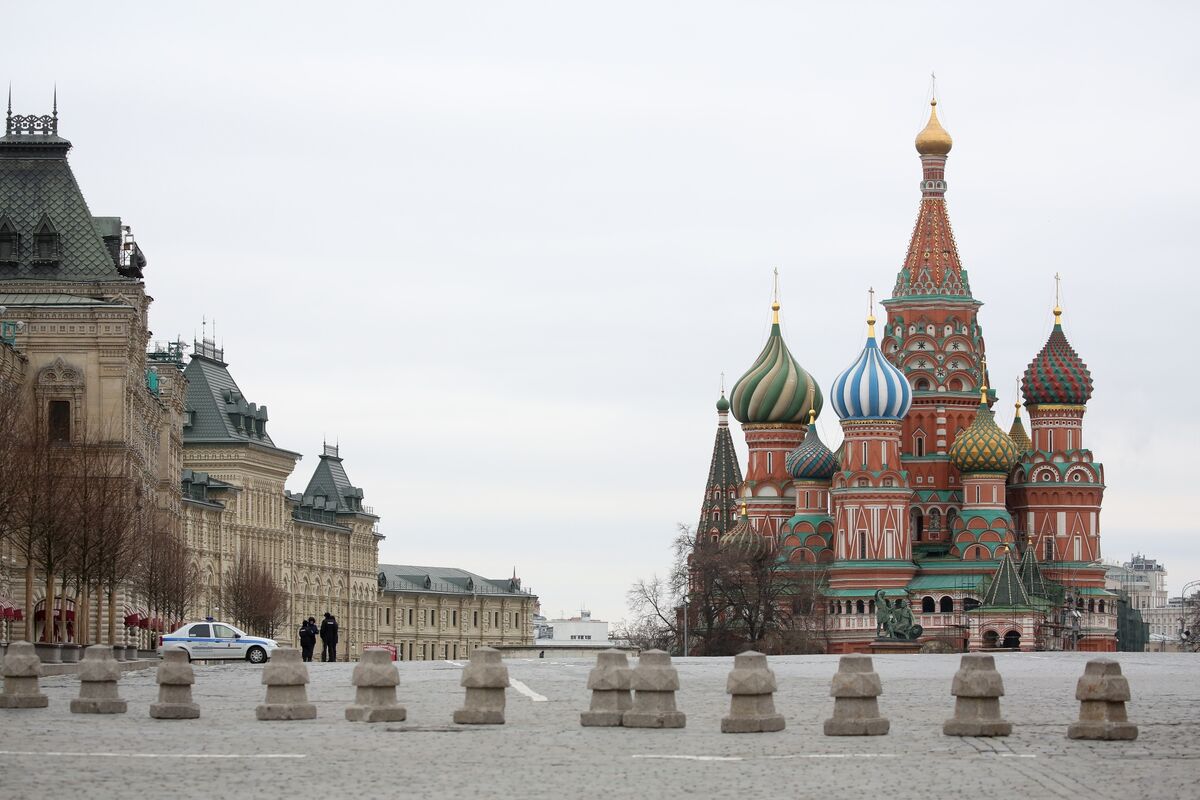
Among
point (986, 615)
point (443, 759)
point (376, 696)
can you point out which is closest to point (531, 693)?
point (376, 696)

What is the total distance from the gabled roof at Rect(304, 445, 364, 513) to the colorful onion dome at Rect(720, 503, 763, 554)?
30.8m

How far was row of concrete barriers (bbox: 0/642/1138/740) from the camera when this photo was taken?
81.9 ft

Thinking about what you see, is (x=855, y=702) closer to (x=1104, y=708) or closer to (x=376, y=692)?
(x=1104, y=708)

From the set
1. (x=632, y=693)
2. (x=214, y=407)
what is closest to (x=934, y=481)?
(x=214, y=407)

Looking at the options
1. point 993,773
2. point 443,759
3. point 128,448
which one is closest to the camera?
point 993,773

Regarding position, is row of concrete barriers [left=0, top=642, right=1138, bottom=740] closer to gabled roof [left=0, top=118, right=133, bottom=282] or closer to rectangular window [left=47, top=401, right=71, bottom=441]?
rectangular window [left=47, top=401, right=71, bottom=441]

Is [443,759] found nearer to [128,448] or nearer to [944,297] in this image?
[128,448]

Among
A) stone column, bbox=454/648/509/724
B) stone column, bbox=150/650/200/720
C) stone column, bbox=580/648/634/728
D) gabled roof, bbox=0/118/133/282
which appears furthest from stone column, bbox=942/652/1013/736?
gabled roof, bbox=0/118/133/282

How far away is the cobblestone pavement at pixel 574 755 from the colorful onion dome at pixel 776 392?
126521mm

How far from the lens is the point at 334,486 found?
6909 inches

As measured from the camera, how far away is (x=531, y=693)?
113 feet

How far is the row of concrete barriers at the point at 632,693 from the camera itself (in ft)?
81.9

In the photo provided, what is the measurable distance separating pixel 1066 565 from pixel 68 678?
366ft

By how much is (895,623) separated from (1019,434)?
68.8ft
